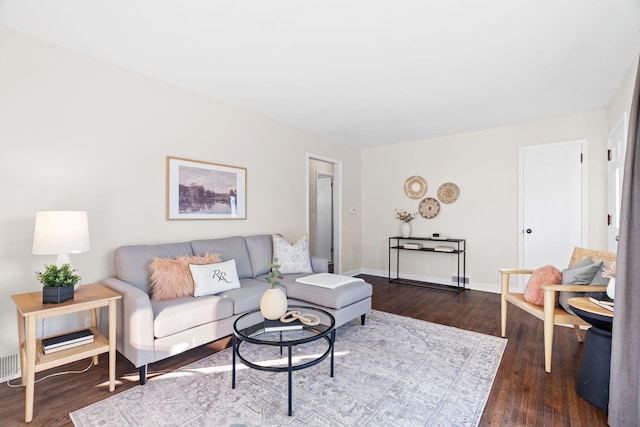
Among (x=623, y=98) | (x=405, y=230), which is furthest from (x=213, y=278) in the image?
(x=623, y=98)

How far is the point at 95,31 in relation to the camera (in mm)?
2178

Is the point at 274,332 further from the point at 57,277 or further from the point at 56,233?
the point at 56,233

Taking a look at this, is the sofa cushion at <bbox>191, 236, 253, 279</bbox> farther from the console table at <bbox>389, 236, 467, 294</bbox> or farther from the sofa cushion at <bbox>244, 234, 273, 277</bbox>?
the console table at <bbox>389, 236, 467, 294</bbox>

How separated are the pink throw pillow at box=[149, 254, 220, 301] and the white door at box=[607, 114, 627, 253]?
4.15 meters

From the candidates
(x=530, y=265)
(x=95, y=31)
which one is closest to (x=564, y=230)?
(x=530, y=265)

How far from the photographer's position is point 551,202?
13.4 feet

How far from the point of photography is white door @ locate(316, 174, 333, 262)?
247 inches

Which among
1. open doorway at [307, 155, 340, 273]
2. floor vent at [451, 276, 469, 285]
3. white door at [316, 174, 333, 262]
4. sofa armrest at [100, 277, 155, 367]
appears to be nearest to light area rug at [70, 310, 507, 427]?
sofa armrest at [100, 277, 155, 367]

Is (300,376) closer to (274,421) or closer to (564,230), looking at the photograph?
(274,421)

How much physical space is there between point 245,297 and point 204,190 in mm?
1359

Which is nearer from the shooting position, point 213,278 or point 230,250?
point 213,278

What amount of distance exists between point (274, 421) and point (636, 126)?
2495mm

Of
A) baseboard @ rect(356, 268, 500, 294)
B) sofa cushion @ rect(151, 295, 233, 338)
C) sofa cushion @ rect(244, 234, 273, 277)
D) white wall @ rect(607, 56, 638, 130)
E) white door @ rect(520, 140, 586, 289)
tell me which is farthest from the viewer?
baseboard @ rect(356, 268, 500, 294)

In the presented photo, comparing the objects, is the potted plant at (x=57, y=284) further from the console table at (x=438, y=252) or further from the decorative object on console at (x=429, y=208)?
the decorative object on console at (x=429, y=208)
